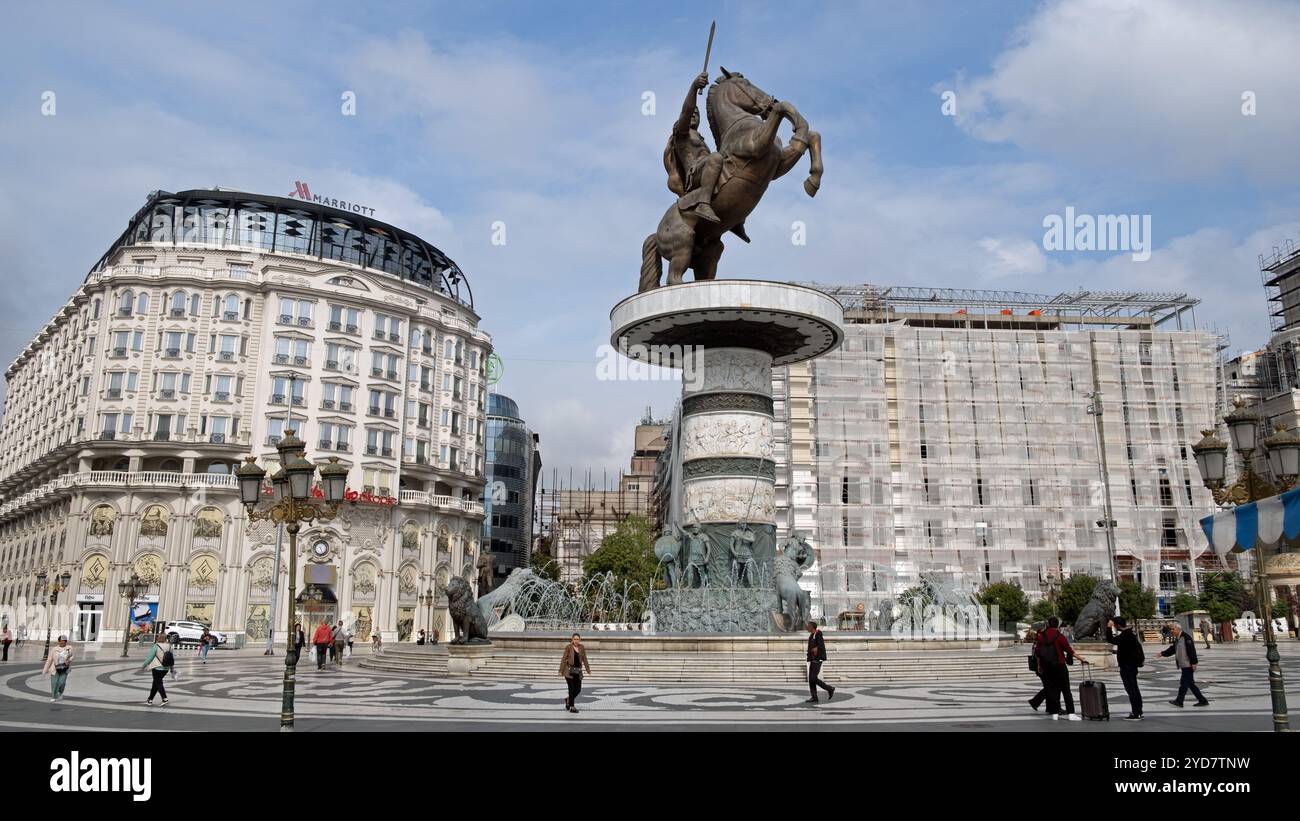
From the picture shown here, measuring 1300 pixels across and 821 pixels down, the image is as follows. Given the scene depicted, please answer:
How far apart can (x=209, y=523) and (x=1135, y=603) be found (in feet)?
164

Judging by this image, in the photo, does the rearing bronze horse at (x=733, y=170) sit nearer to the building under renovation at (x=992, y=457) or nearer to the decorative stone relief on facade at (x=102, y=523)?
the building under renovation at (x=992, y=457)

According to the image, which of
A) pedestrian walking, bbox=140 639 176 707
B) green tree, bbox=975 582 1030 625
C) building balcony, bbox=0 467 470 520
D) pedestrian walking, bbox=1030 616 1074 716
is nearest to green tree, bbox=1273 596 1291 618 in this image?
green tree, bbox=975 582 1030 625

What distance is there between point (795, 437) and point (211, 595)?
3506cm

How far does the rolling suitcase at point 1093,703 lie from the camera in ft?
38.3

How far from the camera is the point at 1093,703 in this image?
462 inches

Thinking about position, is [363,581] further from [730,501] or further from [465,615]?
[730,501]

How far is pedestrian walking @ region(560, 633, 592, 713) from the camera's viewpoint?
12820 mm

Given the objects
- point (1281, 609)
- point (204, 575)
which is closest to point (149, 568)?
point (204, 575)

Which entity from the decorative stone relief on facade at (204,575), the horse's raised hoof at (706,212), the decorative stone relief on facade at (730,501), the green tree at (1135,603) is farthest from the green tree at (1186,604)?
the decorative stone relief on facade at (204,575)

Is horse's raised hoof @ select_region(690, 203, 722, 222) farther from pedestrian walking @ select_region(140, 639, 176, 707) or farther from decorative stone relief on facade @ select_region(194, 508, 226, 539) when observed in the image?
decorative stone relief on facade @ select_region(194, 508, 226, 539)

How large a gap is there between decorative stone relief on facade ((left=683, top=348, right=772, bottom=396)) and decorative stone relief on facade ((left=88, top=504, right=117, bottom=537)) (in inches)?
1637
